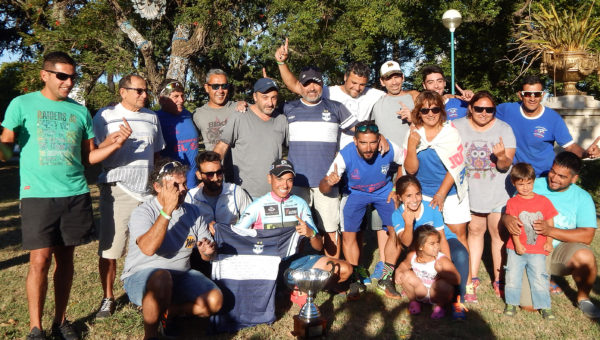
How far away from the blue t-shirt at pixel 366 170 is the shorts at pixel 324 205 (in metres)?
0.27

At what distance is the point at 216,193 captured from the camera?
188 inches

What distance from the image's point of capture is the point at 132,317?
454cm

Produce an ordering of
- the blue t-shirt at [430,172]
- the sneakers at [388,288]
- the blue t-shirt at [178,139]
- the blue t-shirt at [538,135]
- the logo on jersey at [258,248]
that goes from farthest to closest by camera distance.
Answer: the blue t-shirt at [178,139] < the blue t-shirt at [538,135] < the sneakers at [388,288] < the blue t-shirt at [430,172] < the logo on jersey at [258,248]

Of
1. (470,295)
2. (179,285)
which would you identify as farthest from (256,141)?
(470,295)

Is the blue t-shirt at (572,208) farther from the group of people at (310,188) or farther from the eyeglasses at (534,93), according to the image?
the eyeglasses at (534,93)

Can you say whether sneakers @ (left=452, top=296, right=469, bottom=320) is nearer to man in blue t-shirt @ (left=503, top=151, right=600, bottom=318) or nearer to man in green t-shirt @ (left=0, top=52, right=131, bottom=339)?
man in blue t-shirt @ (left=503, top=151, right=600, bottom=318)

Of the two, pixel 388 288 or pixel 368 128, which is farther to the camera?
pixel 388 288

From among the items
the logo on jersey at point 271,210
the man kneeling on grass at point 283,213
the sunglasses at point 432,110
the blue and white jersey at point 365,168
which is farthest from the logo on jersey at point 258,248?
the sunglasses at point 432,110

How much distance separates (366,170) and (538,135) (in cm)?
202

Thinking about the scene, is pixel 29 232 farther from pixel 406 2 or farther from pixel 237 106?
pixel 406 2

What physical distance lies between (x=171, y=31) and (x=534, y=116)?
1478 cm

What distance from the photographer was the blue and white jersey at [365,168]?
5.06 m

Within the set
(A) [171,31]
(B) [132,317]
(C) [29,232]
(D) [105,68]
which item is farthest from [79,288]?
(A) [171,31]

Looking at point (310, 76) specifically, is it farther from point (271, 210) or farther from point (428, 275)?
point (428, 275)
